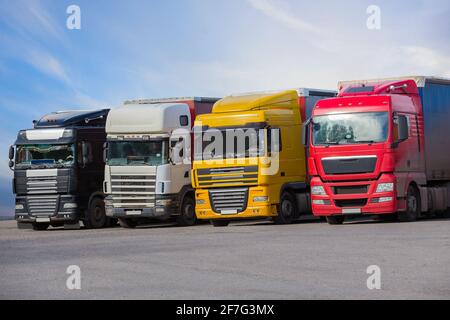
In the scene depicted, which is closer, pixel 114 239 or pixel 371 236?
pixel 371 236

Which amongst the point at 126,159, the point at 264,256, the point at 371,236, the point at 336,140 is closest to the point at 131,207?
the point at 126,159

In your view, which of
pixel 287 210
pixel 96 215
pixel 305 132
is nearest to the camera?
pixel 305 132

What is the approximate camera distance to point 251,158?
29.0m

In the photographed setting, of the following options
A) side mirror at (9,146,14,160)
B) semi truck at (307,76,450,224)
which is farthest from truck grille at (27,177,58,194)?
semi truck at (307,76,450,224)

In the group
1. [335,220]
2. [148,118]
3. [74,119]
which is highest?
[74,119]

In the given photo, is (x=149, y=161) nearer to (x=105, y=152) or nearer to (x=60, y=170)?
(x=105, y=152)

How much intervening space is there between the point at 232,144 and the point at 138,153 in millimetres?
3133

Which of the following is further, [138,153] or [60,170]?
[60,170]

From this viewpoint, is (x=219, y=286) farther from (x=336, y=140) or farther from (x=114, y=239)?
(x=336, y=140)

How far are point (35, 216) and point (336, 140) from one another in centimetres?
998

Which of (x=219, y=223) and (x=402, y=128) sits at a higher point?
(x=402, y=128)

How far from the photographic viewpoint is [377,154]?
27.5m

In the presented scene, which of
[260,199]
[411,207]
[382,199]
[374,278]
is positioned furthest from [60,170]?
[374,278]
